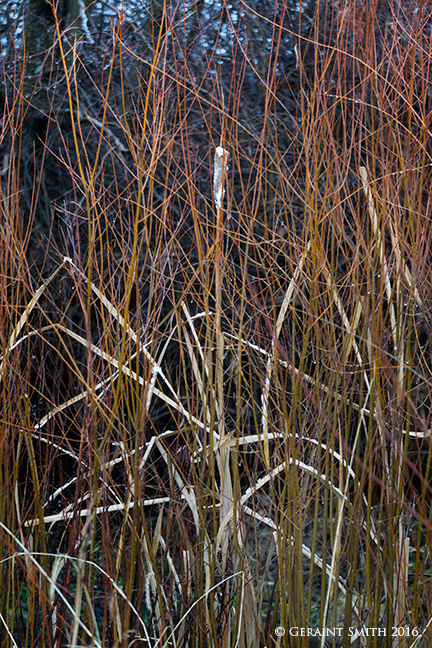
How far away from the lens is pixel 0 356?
128 cm

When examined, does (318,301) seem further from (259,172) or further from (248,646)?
(248,646)

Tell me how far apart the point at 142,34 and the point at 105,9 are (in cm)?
21

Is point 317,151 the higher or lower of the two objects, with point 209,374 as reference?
higher

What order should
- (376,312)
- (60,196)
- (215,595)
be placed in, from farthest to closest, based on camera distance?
1. (60,196)
2. (215,595)
3. (376,312)

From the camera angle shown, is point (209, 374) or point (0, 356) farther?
point (0, 356)

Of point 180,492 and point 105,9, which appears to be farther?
point 105,9

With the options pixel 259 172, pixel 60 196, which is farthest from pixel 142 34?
pixel 259 172

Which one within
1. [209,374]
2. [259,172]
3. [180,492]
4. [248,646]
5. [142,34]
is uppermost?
[142,34]

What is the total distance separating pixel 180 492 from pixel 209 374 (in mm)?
325

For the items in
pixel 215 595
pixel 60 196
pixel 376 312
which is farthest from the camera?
pixel 60 196

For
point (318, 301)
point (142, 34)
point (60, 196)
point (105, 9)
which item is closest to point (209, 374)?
point (318, 301)

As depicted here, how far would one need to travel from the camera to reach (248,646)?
1175 millimetres

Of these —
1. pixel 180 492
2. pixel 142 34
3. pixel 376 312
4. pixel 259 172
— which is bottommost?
pixel 180 492

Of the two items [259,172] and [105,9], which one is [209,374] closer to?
[259,172]
